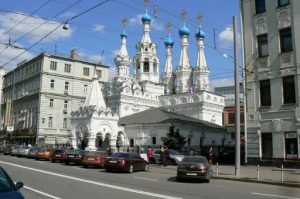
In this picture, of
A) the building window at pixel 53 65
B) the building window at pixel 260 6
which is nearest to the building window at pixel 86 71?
the building window at pixel 53 65

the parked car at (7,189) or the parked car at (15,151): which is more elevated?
the parked car at (15,151)

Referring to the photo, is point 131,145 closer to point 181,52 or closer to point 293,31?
point 181,52

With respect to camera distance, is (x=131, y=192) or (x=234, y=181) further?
(x=234, y=181)

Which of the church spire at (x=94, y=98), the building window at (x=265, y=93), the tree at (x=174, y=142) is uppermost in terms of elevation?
the church spire at (x=94, y=98)

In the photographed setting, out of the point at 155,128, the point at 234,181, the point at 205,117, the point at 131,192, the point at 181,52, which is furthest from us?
the point at 181,52

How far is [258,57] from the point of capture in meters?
29.4

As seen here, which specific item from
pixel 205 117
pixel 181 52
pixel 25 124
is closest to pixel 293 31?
pixel 205 117

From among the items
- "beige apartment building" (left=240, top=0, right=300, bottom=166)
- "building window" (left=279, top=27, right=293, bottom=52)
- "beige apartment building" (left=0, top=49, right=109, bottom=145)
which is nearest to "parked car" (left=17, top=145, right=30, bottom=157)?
"beige apartment building" (left=240, top=0, right=300, bottom=166)

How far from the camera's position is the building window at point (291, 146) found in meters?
26.5

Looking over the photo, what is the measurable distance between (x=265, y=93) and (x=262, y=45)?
3693mm

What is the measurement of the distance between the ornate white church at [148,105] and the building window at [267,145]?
20.7m

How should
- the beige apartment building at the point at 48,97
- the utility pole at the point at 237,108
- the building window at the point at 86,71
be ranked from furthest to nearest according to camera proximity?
the building window at the point at 86,71 → the beige apartment building at the point at 48,97 → the utility pole at the point at 237,108

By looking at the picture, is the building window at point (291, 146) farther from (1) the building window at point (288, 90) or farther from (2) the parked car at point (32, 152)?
(2) the parked car at point (32, 152)

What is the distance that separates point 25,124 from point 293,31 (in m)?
58.2
